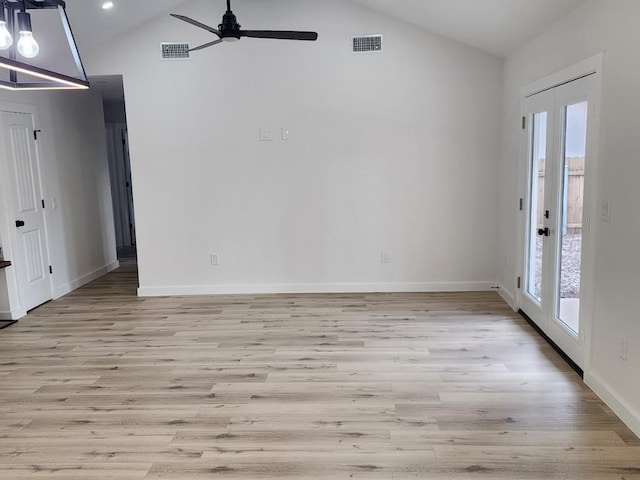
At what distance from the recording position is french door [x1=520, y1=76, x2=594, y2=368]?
352 cm

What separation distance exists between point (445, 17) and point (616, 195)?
2718mm

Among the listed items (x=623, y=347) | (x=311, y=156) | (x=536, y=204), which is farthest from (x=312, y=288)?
(x=623, y=347)

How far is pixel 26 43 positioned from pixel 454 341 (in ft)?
12.1

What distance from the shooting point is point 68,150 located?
6312 mm

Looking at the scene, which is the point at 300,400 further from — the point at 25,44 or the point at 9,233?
the point at 9,233

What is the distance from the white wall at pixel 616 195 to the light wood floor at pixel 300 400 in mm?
223

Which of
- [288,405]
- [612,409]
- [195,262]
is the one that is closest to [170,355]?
[288,405]

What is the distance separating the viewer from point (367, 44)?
548cm

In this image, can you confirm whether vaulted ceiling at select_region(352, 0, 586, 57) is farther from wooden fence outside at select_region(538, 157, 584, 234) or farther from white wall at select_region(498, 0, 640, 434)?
wooden fence outside at select_region(538, 157, 584, 234)

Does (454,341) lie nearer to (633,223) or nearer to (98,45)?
(633,223)

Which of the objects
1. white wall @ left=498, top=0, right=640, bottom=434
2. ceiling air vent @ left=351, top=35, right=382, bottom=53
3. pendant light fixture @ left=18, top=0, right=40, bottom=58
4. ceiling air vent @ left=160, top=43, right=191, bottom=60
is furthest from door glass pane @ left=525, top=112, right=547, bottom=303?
pendant light fixture @ left=18, top=0, right=40, bottom=58

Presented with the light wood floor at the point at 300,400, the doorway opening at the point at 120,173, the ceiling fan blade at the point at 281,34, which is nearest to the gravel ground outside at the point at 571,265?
the light wood floor at the point at 300,400

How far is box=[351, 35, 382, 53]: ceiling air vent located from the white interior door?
3.66 metres

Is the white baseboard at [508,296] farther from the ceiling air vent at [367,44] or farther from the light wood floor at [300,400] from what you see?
the ceiling air vent at [367,44]
